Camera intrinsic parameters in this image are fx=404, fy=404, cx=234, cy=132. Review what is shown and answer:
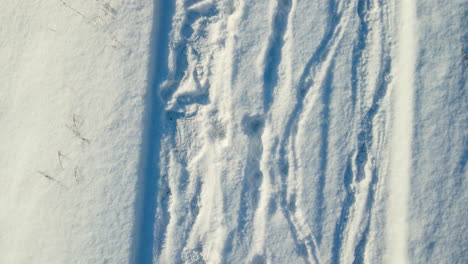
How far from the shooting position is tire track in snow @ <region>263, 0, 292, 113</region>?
213cm

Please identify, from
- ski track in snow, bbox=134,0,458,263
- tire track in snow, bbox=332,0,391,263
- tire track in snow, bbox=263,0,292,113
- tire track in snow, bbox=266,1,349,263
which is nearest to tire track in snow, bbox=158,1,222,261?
ski track in snow, bbox=134,0,458,263

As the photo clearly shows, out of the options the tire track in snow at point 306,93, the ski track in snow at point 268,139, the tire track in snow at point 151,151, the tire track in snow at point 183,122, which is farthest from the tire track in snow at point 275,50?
the tire track in snow at point 151,151

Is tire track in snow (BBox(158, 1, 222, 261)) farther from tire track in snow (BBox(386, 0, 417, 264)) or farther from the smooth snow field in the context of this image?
tire track in snow (BBox(386, 0, 417, 264))

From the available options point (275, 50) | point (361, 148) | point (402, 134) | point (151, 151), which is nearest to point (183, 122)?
point (151, 151)

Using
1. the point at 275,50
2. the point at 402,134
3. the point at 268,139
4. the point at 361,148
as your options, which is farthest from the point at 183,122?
the point at 402,134

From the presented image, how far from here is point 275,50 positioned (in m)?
2.14

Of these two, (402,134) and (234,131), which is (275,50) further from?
(402,134)

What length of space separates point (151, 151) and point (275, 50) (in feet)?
2.77

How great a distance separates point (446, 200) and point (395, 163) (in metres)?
0.31

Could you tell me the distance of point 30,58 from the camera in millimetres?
2137

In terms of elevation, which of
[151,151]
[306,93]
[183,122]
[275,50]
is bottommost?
[151,151]

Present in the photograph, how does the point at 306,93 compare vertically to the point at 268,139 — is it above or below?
above

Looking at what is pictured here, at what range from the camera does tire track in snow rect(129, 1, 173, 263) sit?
2084 millimetres

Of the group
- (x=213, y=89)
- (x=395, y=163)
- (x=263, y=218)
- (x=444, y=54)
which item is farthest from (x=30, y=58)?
(x=444, y=54)
